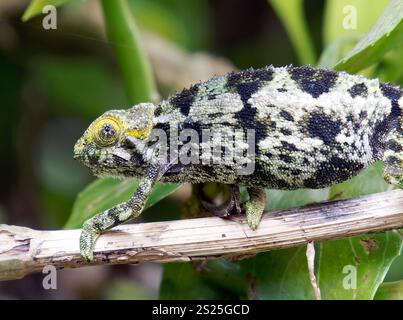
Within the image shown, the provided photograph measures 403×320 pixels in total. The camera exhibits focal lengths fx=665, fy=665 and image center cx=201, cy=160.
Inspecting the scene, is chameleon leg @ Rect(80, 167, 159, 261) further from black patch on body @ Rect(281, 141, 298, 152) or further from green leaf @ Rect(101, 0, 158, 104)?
green leaf @ Rect(101, 0, 158, 104)

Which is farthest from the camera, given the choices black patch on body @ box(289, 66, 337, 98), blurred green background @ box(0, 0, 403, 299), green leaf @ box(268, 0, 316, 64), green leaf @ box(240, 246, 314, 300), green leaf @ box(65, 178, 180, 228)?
blurred green background @ box(0, 0, 403, 299)

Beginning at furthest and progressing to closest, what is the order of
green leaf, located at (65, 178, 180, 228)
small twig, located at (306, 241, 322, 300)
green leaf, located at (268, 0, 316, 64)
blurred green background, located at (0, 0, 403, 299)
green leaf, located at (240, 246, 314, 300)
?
1. blurred green background, located at (0, 0, 403, 299)
2. green leaf, located at (268, 0, 316, 64)
3. green leaf, located at (65, 178, 180, 228)
4. green leaf, located at (240, 246, 314, 300)
5. small twig, located at (306, 241, 322, 300)

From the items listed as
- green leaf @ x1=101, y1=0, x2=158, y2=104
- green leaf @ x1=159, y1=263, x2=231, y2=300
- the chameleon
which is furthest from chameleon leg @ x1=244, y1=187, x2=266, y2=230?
green leaf @ x1=101, y1=0, x2=158, y2=104

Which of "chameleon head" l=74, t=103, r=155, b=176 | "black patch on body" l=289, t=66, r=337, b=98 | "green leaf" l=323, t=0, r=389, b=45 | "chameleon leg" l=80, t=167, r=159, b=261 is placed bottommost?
"chameleon leg" l=80, t=167, r=159, b=261

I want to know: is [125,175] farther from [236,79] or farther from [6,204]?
[6,204]

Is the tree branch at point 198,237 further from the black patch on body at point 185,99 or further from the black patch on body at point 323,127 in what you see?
the black patch on body at point 185,99

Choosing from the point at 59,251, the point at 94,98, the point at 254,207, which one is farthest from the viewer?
the point at 94,98

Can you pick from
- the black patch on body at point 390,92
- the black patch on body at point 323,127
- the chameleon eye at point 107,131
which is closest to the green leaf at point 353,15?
the black patch on body at point 390,92

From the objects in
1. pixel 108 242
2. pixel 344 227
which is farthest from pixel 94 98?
pixel 344 227
